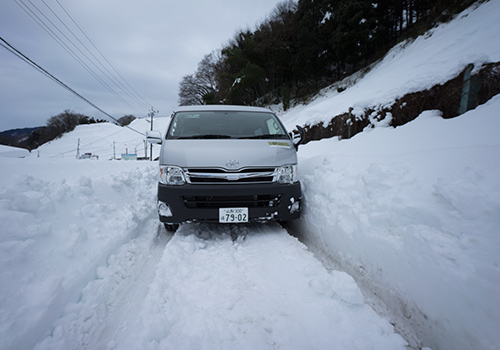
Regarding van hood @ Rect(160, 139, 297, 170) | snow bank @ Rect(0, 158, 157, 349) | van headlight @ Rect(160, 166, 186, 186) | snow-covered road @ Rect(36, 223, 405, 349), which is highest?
van hood @ Rect(160, 139, 297, 170)

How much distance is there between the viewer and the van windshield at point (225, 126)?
309 centimetres

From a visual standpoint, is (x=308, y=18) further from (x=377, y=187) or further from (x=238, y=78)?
(x=377, y=187)

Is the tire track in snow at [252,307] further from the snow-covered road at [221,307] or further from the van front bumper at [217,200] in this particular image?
the van front bumper at [217,200]

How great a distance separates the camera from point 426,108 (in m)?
4.49

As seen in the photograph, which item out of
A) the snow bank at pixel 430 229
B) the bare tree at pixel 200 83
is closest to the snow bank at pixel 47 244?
the snow bank at pixel 430 229

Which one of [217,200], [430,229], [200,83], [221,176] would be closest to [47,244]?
[217,200]

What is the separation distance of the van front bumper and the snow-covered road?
394 mm

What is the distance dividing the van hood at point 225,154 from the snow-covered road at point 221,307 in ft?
3.29

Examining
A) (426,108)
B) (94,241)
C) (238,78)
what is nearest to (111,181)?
(94,241)

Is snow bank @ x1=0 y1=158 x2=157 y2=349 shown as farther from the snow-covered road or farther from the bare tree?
the bare tree

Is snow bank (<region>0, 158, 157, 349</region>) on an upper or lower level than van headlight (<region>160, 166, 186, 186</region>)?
lower

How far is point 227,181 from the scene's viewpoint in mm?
2570

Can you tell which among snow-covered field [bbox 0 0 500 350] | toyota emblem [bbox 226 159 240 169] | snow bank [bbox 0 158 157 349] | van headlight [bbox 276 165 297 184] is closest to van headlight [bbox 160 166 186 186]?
toyota emblem [bbox 226 159 240 169]

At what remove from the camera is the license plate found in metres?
2.55
